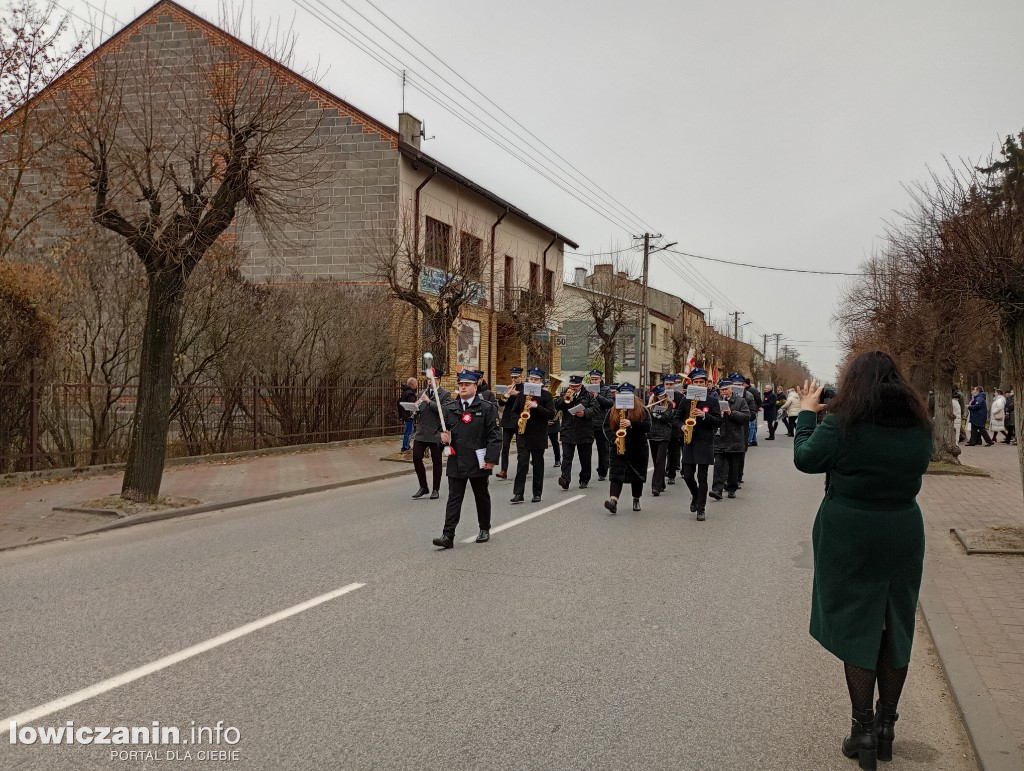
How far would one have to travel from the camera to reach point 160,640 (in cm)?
489

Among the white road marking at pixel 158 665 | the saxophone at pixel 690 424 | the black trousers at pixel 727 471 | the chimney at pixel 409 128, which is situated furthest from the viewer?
the chimney at pixel 409 128

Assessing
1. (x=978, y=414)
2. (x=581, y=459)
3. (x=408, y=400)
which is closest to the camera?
(x=581, y=459)

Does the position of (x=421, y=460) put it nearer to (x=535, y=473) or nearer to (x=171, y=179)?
(x=535, y=473)

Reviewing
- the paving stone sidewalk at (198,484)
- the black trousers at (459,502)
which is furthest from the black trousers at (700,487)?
the paving stone sidewalk at (198,484)

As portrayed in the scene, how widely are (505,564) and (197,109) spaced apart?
8.00 metres

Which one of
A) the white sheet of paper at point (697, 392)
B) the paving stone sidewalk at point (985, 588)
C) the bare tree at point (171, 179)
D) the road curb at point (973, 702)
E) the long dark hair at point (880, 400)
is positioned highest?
the bare tree at point (171, 179)

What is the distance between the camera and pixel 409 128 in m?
28.3

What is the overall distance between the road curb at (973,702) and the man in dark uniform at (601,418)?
24.7ft

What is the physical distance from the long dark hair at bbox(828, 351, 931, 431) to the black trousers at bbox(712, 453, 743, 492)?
846 cm

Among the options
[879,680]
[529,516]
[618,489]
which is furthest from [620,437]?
[879,680]

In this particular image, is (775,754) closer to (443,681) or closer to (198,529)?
(443,681)

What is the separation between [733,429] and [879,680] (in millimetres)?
8773

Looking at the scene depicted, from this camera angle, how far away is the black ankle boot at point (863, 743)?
330 cm

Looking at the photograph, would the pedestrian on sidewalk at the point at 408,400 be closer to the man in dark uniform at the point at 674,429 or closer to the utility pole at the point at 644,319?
the man in dark uniform at the point at 674,429
